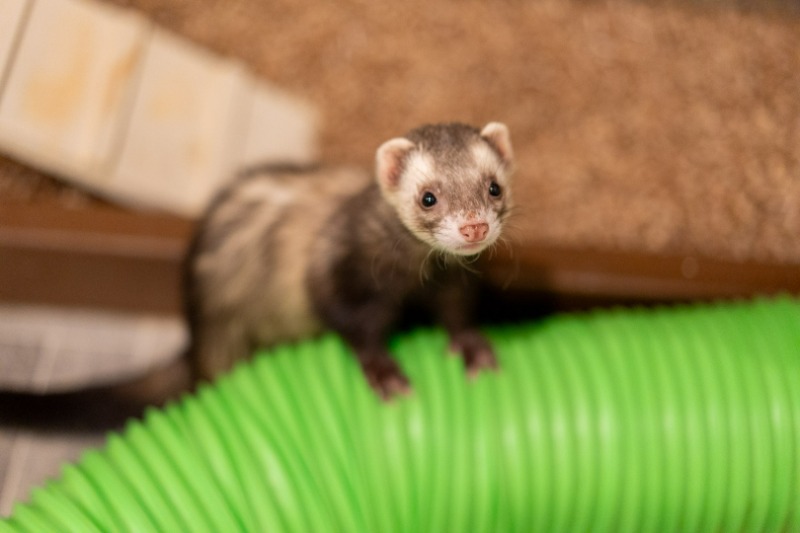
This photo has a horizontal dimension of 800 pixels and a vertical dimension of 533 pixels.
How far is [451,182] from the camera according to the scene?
118cm

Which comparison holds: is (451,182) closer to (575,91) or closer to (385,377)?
(385,377)

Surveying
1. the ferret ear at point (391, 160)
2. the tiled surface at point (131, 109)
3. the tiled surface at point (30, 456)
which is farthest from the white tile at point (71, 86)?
the ferret ear at point (391, 160)

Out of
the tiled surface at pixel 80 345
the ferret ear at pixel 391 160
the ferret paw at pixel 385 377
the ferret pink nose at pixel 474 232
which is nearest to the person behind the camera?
the ferret pink nose at pixel 474 232

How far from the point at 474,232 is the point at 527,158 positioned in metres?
1.06

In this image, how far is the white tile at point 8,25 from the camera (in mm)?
1484

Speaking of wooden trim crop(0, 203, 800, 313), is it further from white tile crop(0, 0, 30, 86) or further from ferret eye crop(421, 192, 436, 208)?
ferret eye crop(421, 192, 436, 208)

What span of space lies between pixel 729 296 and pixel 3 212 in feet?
5.65

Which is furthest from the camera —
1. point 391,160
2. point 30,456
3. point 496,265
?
point 496,265

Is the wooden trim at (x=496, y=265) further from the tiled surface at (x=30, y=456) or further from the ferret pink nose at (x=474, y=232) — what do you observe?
the ferret pink nose at (x=474, y=232)

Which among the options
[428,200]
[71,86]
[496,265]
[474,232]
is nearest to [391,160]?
[428,200]

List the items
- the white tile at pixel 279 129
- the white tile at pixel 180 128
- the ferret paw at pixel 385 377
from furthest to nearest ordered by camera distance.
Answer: the white tile at pixel 279 129 → the white tile at pixel 180 128 → the ferret paw at pixel 385 377

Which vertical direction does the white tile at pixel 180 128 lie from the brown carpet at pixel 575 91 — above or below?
below

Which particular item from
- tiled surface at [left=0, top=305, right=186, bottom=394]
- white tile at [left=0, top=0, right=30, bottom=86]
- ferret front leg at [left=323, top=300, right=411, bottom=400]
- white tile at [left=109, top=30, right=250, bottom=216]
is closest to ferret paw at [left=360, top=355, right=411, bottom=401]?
ferret front leg at [left=323, top=300, right=411, bottom=400]

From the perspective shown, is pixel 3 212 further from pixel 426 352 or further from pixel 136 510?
pixel 426 352
